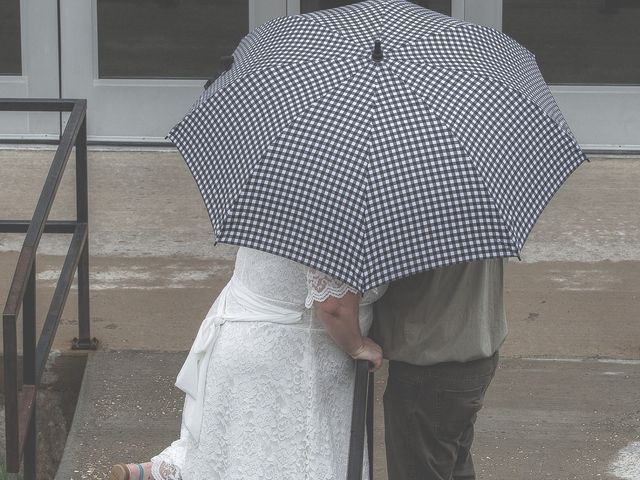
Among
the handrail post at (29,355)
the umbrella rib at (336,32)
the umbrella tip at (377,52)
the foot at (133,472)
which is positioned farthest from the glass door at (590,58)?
the umbrella tip at (377,52)

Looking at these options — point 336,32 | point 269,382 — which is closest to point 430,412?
point 269,382

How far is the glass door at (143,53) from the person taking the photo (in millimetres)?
7996

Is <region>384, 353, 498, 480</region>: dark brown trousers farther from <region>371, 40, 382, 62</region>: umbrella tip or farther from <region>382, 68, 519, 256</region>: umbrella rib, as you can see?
<region>371, 40, 382, 62</region>: umbrella tip

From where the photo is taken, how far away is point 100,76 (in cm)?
805

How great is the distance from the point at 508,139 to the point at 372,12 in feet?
1.77

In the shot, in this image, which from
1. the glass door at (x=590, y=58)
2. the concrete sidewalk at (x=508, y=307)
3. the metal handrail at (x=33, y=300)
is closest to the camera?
the metal handrail at (x=33, y=300)

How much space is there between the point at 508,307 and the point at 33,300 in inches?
92.7

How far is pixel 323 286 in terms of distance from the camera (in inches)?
115

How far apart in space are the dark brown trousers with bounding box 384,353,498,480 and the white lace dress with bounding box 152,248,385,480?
0.13 meters

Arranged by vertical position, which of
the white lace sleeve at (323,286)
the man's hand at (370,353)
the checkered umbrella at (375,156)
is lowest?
the man's hand at (370,353)

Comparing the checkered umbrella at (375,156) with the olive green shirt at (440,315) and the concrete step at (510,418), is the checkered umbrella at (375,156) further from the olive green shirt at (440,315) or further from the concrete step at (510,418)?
the concrete step at (510,418)

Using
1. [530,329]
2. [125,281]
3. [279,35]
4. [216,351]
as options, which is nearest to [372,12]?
[279,35]

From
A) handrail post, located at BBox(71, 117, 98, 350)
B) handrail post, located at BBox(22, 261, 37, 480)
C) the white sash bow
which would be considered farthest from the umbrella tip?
handrail post, located at BBox(71, 117, 98, 350)

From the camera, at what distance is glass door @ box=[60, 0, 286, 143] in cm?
800
